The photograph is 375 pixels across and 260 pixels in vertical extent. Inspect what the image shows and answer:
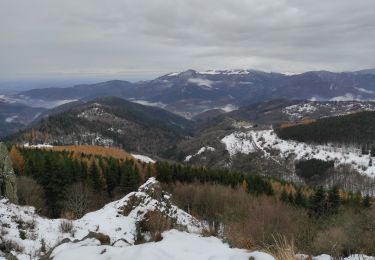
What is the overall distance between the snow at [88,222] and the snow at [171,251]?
2.79 meters

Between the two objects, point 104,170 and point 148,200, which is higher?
point 148,200

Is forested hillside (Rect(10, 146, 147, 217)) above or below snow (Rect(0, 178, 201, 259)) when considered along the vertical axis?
below

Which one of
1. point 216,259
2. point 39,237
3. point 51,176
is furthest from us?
point 51,176

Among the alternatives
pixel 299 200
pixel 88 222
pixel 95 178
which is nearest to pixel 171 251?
pixel 88 222

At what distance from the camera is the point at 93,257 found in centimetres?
1160

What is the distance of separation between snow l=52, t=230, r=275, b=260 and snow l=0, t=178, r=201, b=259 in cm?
279

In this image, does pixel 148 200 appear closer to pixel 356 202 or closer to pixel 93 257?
pixel 93 257

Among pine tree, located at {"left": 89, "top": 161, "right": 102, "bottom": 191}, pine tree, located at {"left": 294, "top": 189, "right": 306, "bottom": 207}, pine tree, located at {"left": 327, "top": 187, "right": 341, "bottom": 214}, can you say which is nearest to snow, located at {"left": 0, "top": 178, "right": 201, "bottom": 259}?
pine tree, located at {"left": 89, "top": 161, "right": 102, "bottom": 191}

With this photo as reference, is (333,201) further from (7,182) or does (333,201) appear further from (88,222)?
(7,182)

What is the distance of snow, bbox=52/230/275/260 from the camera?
10.6 m

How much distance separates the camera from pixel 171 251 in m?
11.2

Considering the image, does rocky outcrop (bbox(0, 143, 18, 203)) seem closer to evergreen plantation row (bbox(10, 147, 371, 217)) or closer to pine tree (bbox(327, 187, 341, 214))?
evergreen plantation row (bbox(10, 147, 371, 217))

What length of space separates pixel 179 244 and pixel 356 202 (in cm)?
10062

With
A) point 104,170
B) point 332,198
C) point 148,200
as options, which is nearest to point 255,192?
point 332,198
